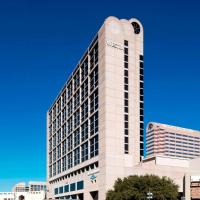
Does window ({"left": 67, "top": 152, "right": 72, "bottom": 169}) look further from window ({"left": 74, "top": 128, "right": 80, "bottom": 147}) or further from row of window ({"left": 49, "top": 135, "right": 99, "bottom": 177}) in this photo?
window ({"left": 74, "top": 128, "right": 80, "bottom": 147})

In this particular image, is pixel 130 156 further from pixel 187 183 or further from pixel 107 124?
pixel 187 183

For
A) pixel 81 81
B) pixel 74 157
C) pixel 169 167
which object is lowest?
pixel 169 167

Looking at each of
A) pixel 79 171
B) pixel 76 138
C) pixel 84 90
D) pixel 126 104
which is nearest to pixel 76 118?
pixel 76 138

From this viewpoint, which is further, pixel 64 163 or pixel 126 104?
pixel 64 163

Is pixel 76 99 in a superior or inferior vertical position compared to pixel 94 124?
superior

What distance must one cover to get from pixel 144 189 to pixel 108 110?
24022mm

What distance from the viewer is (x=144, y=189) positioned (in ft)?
284

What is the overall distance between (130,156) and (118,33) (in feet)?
112

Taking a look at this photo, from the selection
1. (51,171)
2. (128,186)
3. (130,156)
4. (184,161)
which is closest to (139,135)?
(130,156)

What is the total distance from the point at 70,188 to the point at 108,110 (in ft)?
140

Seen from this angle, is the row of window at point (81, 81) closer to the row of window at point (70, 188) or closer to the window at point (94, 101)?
the window at point (94, 101)

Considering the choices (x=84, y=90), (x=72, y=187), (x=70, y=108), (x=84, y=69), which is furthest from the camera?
(x=70, y=108)

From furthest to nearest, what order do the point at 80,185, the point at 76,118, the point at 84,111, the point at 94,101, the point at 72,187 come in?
the point at 76,118 < the point at 72,187 < the point at 84,111 < the point at 80,185 < the point at 94,101

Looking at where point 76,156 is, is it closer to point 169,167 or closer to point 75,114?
point 75,114
